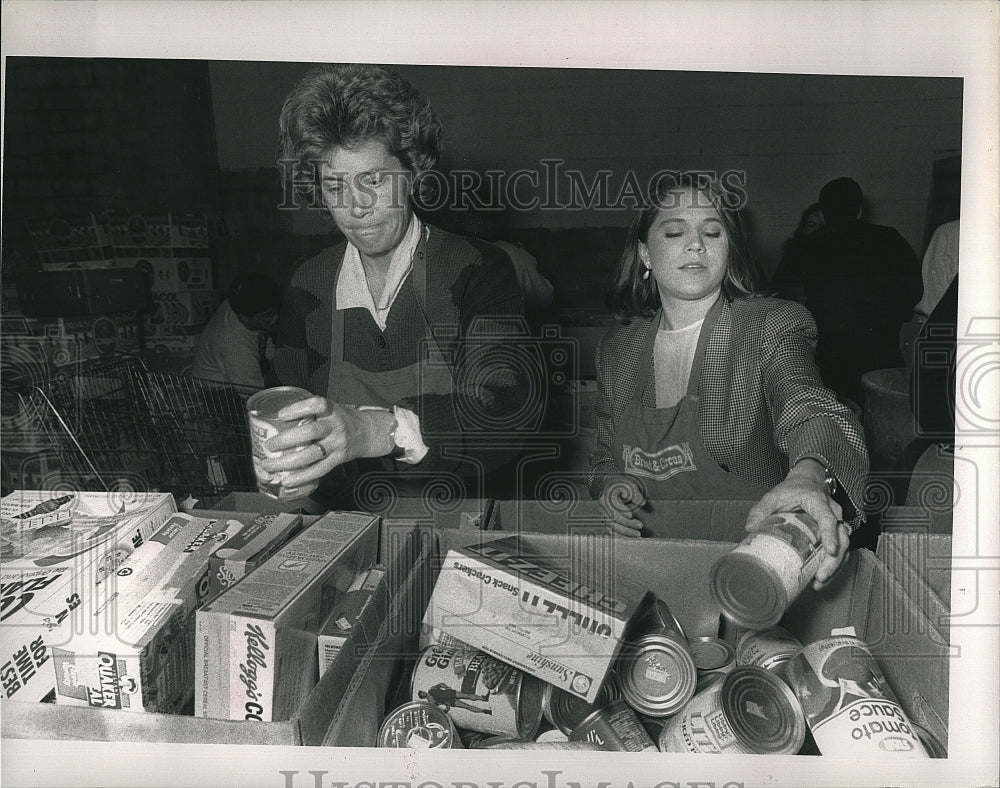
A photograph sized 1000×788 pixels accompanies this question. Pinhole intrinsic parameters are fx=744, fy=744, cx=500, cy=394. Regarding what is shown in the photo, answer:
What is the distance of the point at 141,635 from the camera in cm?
155

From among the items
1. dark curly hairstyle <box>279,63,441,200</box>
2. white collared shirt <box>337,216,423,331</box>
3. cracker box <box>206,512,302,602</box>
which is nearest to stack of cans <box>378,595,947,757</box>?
cracker box <box>206,512,302,602</box>

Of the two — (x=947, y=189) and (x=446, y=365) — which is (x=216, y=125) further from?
(x=947, y=189)

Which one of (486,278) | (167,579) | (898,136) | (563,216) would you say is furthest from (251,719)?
(898,136)

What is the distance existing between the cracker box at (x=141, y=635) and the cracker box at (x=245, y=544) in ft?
0.11

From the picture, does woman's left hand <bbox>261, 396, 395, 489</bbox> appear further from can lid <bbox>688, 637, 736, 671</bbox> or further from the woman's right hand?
can lid <bbox>688, 637, 736, 671</bbox>

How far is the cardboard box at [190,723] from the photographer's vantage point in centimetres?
146

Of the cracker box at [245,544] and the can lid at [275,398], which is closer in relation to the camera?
the cracker box at [245,544]

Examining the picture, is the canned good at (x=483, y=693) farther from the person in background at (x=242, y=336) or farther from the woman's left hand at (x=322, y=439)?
the person in background at (x=242, y=336)

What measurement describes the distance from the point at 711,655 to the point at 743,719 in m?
0.20

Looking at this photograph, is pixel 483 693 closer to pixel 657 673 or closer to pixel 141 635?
pixel 657 673

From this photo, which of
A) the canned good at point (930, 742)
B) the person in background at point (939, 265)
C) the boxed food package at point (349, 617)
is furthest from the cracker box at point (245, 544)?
the person in background at point (939, 265)

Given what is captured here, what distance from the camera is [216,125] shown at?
5.82 feet

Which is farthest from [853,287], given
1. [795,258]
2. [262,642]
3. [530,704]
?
[262,642]

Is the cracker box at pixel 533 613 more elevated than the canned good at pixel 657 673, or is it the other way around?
the cracker box at pixel 533 613
